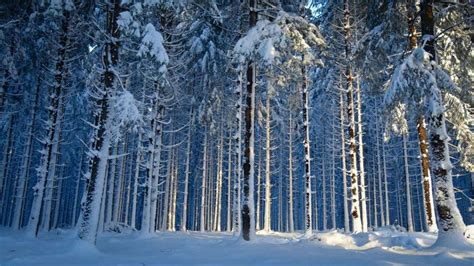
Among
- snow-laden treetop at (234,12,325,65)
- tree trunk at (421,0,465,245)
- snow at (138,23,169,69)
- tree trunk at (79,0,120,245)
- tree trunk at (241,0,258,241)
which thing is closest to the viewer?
tree trunk at (421,0,465,245)

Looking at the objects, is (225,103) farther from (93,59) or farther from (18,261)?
(18,261)

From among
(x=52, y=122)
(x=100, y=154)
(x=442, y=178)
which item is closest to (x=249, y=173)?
(x=100, y=154)

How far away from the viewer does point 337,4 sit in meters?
18.5

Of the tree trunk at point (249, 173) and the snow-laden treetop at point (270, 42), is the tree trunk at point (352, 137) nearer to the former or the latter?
the snow-laden treetop at point (270, 42)

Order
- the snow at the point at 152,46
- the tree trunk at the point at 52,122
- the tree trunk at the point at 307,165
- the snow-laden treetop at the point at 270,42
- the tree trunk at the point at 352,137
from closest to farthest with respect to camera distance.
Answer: the snow at the point at 152,46 < the snow-laden treetop at the point at 270,42 < the tree trunk at the point at 52,122 < the tree trunk at the point at 352,137 < the tree trunk at the point at 307,165

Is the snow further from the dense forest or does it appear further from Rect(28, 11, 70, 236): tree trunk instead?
Rect(28, 11, 70, 236): tree trunk

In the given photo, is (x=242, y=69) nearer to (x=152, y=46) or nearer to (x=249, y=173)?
(x=152, y=46)

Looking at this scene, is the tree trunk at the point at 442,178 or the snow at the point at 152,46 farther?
the snow at the point at 152,46

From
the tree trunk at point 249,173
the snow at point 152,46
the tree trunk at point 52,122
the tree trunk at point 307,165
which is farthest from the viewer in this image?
the tree trunk at point 307,165

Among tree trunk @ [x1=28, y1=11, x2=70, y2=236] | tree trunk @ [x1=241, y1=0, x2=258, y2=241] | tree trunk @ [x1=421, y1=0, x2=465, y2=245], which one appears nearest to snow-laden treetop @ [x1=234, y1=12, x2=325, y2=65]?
tree trunk @ [x1=241, y1=0, x2=258, y2=241]

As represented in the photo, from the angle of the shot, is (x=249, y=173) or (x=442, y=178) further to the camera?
(x=249, y=173)

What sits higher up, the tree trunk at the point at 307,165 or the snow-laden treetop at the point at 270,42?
the snow-laden treetop at the point at 270,42

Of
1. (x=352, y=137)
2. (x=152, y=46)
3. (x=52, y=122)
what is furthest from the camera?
(x=352, y=137)

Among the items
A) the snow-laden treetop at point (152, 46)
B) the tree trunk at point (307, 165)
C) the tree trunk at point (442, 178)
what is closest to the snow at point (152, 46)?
the snow-laden treetop at point (152, 46)
